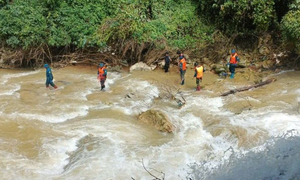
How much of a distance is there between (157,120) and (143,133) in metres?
0.60

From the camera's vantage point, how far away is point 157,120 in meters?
9.30

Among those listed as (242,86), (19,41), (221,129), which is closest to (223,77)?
(242,86)

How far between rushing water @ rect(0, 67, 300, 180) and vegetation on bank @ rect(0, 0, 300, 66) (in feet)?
9.09

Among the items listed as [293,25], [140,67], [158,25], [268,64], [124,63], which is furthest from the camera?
[158,25]

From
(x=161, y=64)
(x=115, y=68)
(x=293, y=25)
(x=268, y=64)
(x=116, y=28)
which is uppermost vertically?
(x=293, y=25)

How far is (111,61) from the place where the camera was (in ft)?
50.6

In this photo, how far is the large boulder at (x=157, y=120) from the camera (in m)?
9.04

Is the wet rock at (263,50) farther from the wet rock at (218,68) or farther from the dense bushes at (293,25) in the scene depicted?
the wet rock at (218,68)

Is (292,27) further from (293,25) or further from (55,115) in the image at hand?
(55,115)

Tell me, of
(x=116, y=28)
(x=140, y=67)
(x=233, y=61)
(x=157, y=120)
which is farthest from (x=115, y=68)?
(x=157, y=120)

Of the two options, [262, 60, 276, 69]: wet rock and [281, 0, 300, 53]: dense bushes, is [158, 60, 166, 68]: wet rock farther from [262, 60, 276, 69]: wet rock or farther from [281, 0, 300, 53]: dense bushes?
[281, 0, 300, 53]: dense bushes

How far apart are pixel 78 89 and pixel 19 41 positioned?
4.52 metres

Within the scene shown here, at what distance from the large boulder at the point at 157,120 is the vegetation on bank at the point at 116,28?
5.70 metres

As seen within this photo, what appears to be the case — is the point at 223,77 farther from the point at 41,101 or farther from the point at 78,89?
the point at 41,101
